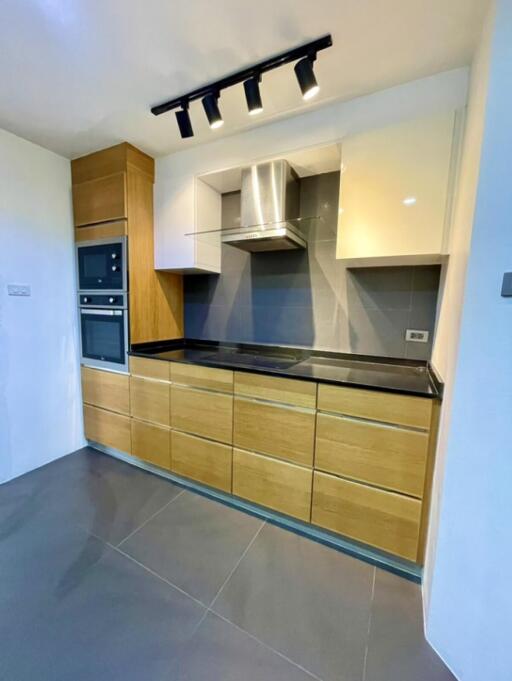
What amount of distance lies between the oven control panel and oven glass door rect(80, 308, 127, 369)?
0.05 metres

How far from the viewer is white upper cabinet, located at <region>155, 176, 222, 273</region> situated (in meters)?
2.19

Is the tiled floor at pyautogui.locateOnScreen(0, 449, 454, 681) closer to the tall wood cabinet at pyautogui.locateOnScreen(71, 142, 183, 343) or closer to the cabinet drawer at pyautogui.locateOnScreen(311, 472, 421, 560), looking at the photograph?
the cabinet drawer at pyautogui.locateOnScreen(311, 472, 421, 560)

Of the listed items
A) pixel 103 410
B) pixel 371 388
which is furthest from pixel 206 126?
pixel 103 410

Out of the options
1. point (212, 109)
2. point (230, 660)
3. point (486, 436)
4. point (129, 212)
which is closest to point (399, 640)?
point (230, 660)

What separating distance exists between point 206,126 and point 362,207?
3.94 ft

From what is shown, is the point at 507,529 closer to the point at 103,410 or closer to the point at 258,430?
the point at 258,430

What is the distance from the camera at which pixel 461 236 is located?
3.81 feet

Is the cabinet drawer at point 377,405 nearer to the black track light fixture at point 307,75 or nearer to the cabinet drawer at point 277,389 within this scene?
the cabinet drawer at point 277,389

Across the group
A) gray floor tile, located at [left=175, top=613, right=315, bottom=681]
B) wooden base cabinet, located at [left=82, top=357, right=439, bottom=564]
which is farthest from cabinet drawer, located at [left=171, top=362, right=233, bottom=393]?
gray floor tile, located at [left=175, top=613, right=315, bottom=681]

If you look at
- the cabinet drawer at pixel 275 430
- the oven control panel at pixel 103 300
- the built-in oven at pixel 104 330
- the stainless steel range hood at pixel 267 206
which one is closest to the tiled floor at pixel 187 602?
the cabinet drawer at pixel 275 430

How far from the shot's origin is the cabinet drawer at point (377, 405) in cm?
133

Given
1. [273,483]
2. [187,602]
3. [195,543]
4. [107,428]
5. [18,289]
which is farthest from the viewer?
[107,428]

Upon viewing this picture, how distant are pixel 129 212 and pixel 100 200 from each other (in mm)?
291

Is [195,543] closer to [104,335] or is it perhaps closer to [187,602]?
[187,602]
